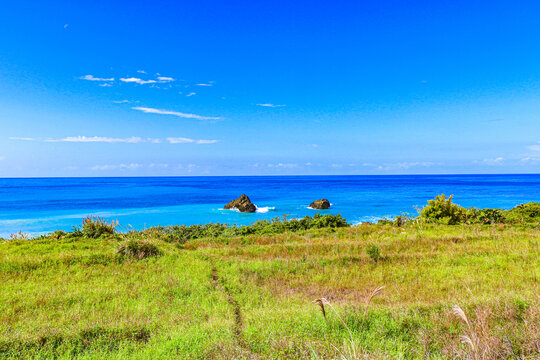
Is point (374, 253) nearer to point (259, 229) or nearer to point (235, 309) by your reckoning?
point (235, 309)

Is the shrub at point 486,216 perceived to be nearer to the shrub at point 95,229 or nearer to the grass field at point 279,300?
the grass field at point 279,300

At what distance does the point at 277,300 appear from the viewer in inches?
316

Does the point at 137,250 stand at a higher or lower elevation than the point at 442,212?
lower

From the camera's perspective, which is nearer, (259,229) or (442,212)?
(442,212)

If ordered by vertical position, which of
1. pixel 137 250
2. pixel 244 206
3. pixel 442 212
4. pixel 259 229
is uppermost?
pixel 442 212

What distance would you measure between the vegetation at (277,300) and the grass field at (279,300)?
0.04 meters

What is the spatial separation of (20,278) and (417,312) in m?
12.5

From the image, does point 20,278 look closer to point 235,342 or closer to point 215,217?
point 235,342

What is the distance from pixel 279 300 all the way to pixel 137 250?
7.55 m

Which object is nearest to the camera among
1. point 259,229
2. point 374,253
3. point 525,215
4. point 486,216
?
point 374,253

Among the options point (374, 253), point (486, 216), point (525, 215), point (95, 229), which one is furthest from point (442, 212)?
point (95, 229)

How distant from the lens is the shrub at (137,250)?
12.0 meters

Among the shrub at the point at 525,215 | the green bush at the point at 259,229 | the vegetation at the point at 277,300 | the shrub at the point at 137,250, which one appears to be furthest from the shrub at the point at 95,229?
the shrub at the point at 525,215

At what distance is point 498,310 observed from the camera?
19.9 ft
